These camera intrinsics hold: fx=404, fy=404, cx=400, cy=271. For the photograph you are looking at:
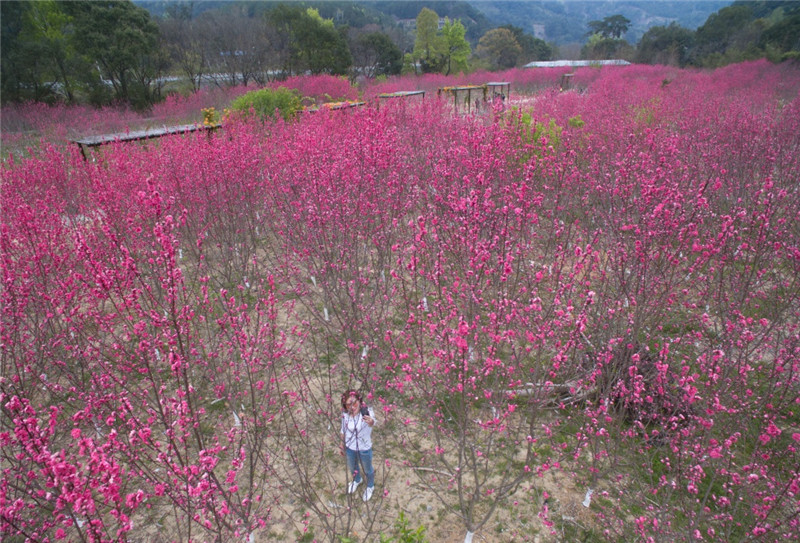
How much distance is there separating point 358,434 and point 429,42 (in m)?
44.5

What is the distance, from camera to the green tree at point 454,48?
39.5m

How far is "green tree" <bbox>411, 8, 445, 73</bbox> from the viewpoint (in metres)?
39.6

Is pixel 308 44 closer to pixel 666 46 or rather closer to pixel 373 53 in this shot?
pixel 373 53

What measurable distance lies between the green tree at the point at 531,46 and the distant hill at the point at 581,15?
275 ft

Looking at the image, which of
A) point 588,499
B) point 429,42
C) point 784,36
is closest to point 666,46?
point 784,36

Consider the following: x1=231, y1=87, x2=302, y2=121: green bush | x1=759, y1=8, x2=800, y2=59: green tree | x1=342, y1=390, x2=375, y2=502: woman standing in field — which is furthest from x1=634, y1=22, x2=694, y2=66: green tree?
x1=342, y1=390, x2=375, y2=502: woman standing in field

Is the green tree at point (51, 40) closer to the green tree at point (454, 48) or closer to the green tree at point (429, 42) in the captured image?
the green tree at point (429, 42)

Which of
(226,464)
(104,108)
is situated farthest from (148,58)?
(226,464)

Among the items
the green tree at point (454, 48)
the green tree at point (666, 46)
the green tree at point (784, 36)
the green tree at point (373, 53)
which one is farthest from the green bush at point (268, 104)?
the green tree at point (666, 46)

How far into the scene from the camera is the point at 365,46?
113ft

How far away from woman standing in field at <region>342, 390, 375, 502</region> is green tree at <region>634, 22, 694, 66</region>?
156 ft

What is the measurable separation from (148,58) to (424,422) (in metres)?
27.6

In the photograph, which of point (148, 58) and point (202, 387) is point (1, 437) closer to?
point (202, 387)

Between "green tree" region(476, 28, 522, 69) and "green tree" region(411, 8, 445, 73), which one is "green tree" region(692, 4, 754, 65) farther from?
"green tree" region(411, 8, 445, 73)
